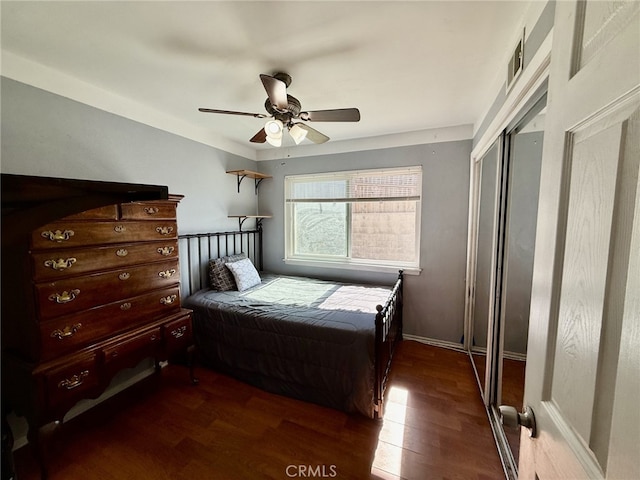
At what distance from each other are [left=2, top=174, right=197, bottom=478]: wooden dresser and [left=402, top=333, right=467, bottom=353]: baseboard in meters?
2.53

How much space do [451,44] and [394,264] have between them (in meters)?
2.18

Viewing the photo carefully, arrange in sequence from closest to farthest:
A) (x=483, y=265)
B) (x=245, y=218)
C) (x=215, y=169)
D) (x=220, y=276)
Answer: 1. (x=483, y=265)
2. (x=220, y=276)
3. (x=215, y=169)
4. (x=245, y=218)

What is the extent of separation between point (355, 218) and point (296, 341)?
70.6 inches

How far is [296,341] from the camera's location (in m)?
1.99

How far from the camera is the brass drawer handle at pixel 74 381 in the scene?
1.44 meters

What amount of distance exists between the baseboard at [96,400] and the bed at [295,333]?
518 millimetres

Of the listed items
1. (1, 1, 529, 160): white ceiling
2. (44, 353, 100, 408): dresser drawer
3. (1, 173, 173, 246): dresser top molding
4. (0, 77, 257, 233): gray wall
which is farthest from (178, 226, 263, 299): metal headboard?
(1, 173, 173, 246): dresser top molding

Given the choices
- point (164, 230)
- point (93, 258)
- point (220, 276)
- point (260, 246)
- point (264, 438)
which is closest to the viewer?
point (93, 258)

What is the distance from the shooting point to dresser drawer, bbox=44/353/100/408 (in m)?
1.39

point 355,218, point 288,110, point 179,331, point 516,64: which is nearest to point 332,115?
point 288,110

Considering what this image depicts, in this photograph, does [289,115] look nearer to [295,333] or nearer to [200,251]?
[295,333]

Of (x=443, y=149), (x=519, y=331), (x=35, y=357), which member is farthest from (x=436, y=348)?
(x=35, y=357)

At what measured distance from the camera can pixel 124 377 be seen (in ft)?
7.25

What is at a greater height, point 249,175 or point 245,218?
point 249,175
